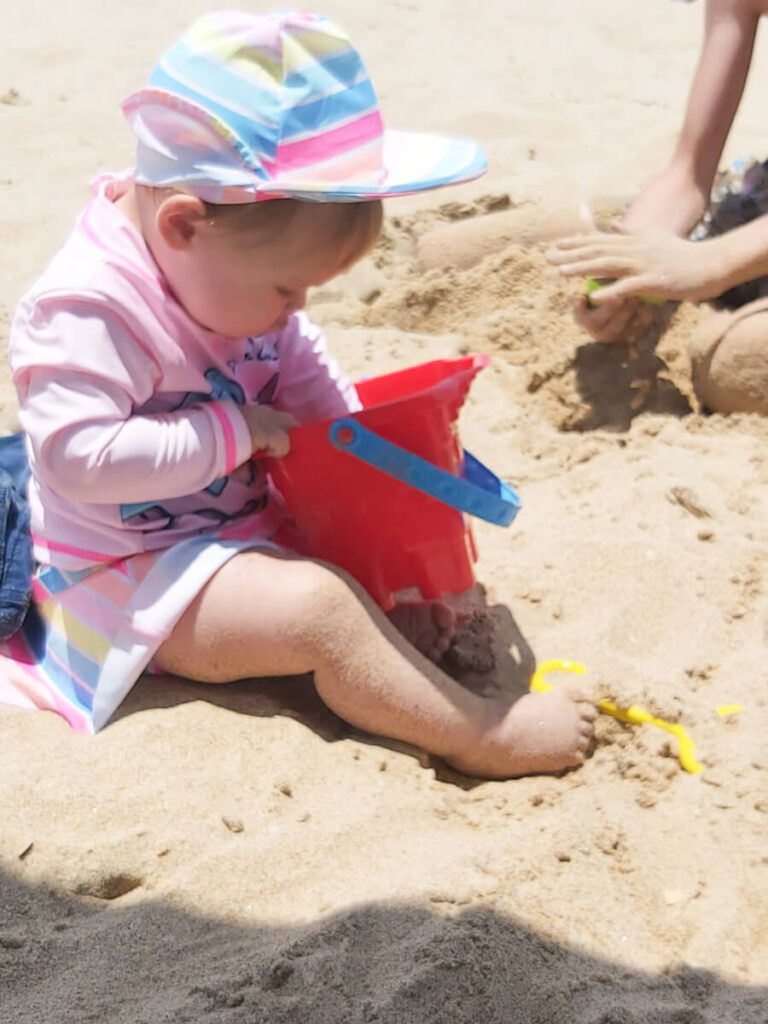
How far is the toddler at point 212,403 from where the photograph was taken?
1.37 meters

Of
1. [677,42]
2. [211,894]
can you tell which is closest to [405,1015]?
[211,894]

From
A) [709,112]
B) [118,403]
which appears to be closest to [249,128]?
[118,403]

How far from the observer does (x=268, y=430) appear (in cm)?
159

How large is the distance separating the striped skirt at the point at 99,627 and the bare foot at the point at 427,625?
292 mm

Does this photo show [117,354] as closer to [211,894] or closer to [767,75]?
[211,894]

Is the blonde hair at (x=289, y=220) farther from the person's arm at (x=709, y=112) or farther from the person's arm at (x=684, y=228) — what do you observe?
the person's arm at (x=709, y=112)

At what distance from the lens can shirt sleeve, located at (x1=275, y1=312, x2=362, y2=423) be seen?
5.94ft

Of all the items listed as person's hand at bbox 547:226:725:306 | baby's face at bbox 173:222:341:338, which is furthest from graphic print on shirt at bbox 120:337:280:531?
person's hand at bbox 547:226:725:306

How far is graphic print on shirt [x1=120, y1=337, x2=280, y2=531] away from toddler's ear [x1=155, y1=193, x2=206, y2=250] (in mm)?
209

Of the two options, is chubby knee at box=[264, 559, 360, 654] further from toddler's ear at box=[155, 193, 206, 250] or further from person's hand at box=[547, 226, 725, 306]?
person's hand at box=[547, 226, 725, 306]

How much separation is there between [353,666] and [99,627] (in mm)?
363

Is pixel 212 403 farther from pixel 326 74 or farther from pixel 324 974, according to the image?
pixel 324 974

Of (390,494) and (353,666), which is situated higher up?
(390,494)

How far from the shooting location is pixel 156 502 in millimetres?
1597
